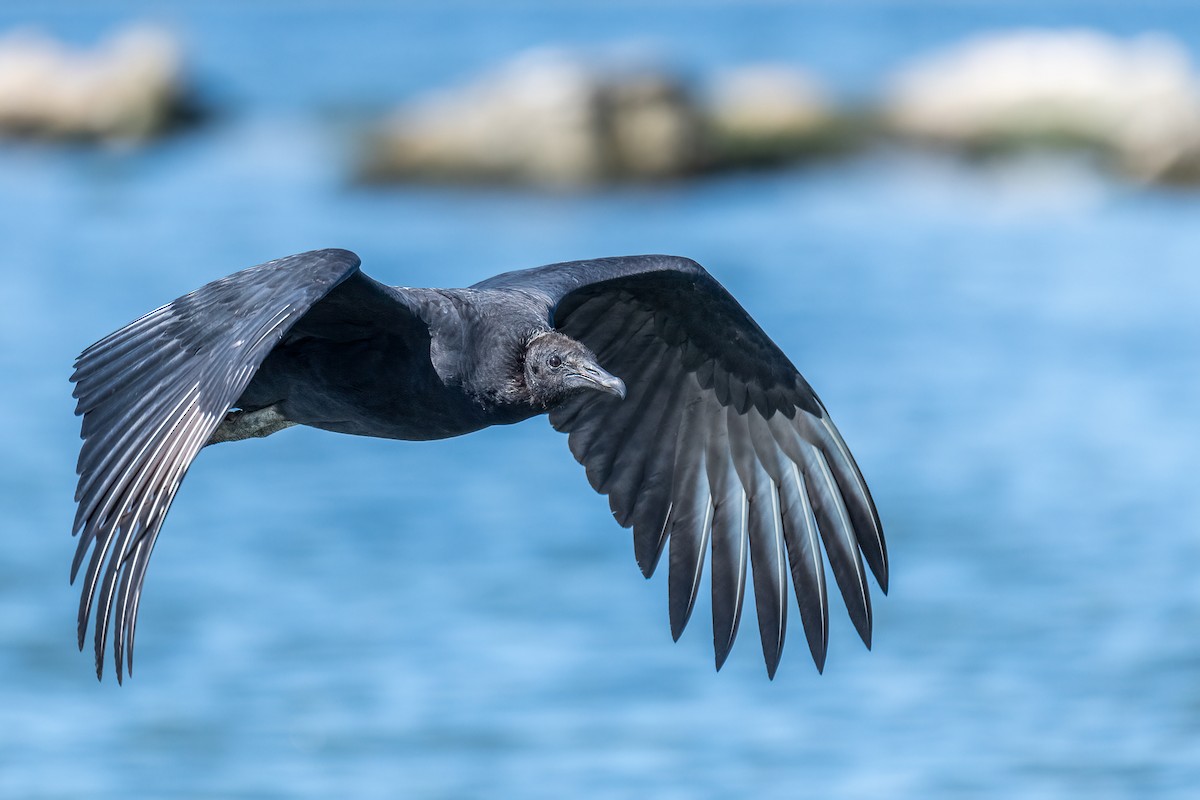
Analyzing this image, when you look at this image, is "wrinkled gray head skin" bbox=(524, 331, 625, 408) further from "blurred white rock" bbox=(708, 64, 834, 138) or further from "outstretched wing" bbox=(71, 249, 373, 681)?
"blurred white rock" bbox=(708, 64, 834, 138)

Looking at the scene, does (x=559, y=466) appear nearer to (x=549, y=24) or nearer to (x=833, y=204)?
(x=833, y=204)

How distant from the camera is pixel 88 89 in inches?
1411

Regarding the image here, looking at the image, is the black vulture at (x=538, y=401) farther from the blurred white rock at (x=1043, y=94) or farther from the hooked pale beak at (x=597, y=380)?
the blurred white rock at (x=1043, y=94)

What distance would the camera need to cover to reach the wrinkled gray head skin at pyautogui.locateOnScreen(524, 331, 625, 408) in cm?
686

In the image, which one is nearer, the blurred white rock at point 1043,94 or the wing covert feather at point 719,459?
the wing covert feather at point 719,459

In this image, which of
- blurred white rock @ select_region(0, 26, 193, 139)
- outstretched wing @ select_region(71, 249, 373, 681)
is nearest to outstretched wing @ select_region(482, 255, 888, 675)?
outstretched wing @ select_region(71, 249, 373, 681)

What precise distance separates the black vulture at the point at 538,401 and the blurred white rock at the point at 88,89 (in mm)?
29215

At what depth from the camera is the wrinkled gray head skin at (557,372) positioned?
270 inches

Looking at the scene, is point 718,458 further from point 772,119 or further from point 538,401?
point 772,119

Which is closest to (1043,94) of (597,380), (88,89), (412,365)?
(88,89)

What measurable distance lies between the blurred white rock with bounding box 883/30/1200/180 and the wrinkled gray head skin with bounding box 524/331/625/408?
2561 cm

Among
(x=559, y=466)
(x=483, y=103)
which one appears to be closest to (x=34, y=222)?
(x=483, y=103)

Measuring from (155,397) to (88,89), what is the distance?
31294mm

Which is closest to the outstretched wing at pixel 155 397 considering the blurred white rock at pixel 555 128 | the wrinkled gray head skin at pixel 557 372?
the wrinkled gray head skin at pixel 557 372
